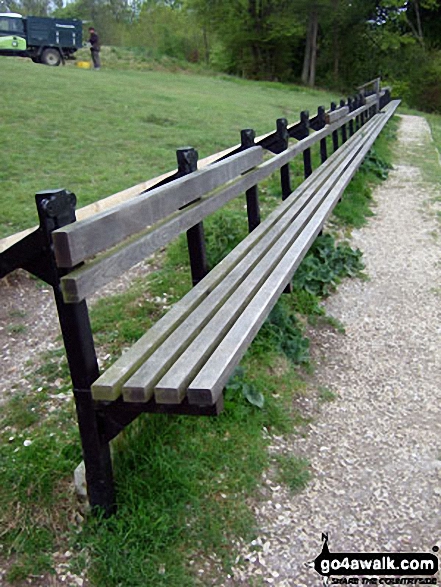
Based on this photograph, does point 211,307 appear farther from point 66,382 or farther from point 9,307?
point 9,307

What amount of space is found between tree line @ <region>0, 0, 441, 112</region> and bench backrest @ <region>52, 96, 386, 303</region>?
31.5 metres

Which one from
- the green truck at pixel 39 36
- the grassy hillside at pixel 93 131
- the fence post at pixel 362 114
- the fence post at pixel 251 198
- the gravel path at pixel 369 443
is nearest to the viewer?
the gravel path at pixel 369 443

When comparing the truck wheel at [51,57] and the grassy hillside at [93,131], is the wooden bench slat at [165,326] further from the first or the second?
the truck wheel at [51,57]

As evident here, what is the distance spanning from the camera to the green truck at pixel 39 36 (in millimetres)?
25547

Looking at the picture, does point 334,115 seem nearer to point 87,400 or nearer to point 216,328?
point 216,328

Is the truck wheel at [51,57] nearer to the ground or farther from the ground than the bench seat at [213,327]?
farther from the ground

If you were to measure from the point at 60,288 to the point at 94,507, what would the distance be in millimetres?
832

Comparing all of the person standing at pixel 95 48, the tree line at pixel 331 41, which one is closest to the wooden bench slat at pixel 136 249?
the person standing at pixel 95 48

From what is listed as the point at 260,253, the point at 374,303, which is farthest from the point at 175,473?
the point at 374,303

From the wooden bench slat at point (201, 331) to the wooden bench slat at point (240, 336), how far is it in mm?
42

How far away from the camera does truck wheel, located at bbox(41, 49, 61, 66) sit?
85.5 feet

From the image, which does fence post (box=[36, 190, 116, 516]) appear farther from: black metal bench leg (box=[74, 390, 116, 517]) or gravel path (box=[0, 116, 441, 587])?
gravel path (box=[0, 116, 441, 587])

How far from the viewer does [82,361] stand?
2174 mm

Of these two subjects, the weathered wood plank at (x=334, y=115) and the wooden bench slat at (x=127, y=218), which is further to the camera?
the weathered wood plank at (x=334, y=115)
